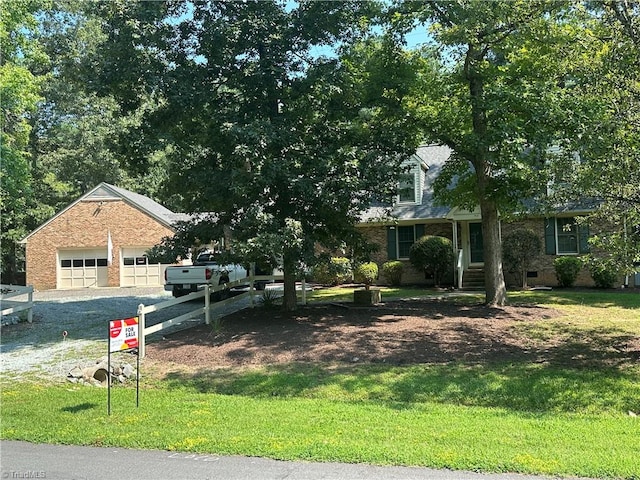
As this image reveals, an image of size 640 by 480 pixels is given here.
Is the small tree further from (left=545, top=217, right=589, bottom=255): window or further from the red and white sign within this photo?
the red and white sign

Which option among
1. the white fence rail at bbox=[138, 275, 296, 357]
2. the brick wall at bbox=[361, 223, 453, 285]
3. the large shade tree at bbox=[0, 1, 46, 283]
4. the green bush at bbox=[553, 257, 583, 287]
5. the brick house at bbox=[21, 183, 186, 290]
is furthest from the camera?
the brick house at bbox=[21, 183, 186, 290]

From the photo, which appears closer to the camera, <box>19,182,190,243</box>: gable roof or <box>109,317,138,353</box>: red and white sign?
<box>109,317,138,353</box>: red and white sign

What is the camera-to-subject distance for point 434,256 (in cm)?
2214

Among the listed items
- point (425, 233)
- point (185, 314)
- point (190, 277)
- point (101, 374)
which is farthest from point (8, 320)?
point (425, 233)

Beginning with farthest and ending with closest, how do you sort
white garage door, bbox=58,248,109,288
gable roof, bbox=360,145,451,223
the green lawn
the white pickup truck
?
1. white garage door, bbox=58,248,109,288
2. gable roof, bbox=360,145,451,223
3. the white pickup truck
4. the green lawn

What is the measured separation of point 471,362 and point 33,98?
15776 millimetres

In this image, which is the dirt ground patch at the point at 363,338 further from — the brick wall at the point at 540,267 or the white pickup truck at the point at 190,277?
the brick wall at the point at 540,267

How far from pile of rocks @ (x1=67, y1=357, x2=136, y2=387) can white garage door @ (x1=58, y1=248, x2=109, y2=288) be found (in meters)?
22.6

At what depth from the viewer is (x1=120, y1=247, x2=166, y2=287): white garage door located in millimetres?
30703

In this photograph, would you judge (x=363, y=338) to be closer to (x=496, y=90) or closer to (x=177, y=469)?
(x=496, y=90)

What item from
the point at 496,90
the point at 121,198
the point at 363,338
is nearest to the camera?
the point at 363,338

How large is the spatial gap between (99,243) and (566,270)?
78.1ft

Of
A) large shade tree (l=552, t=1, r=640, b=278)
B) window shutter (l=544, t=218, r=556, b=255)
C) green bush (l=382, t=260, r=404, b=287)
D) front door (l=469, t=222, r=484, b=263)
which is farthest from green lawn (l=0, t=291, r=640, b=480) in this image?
front door (l=469, t=222, r=484, b=263)

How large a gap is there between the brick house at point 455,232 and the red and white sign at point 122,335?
13.7 meters
